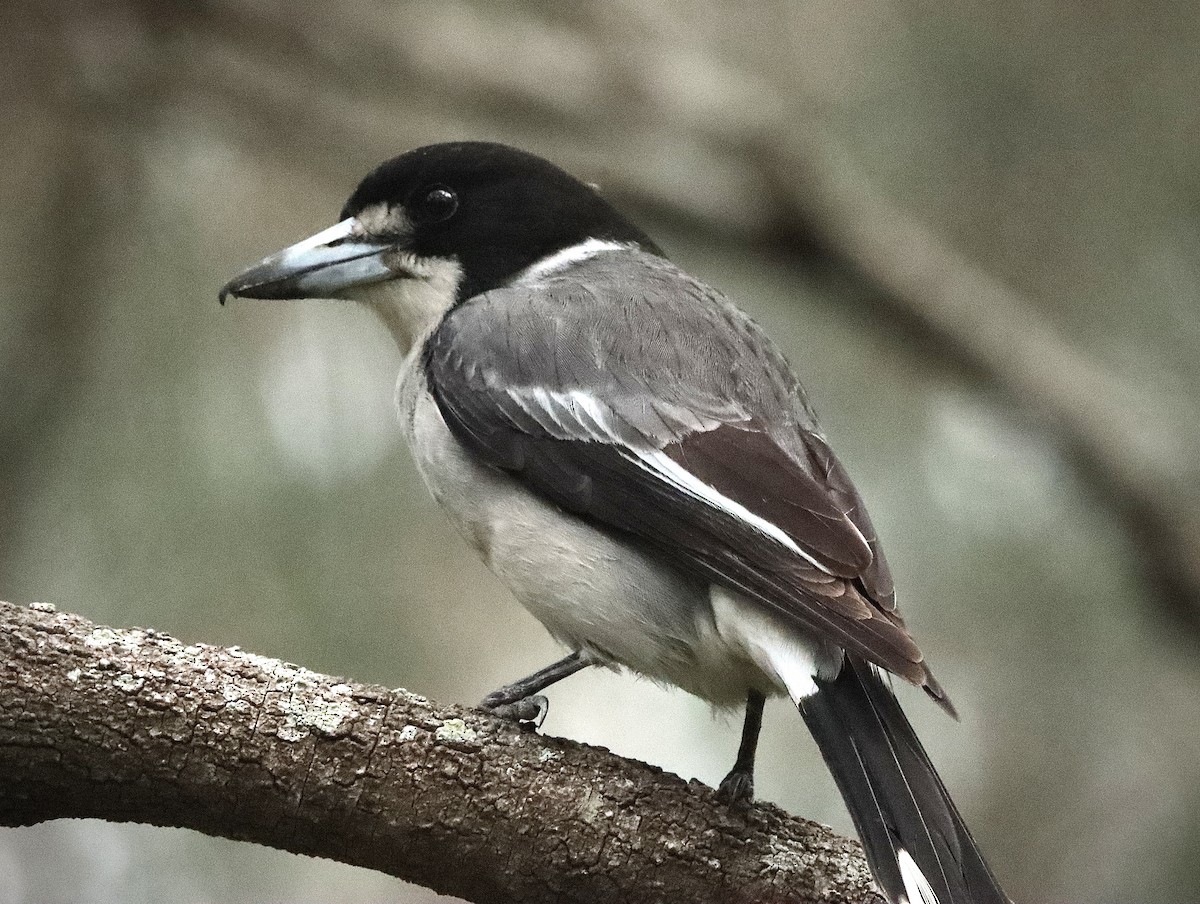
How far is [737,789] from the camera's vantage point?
256cm

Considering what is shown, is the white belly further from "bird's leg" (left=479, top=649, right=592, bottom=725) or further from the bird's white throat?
the bird's white throat

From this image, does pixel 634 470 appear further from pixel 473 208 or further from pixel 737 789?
pixel 473 208

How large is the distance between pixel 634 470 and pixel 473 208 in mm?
948

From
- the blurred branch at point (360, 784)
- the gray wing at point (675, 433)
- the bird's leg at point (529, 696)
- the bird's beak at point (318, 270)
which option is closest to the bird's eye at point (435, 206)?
the bird's beak at point (318, 270)

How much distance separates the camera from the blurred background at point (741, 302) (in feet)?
12.9

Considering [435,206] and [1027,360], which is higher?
[1027,360]

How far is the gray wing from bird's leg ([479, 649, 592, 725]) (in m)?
0.30

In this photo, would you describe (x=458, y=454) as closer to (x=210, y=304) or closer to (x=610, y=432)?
(x=610, y=432)

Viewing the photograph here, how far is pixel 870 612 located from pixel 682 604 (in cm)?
36

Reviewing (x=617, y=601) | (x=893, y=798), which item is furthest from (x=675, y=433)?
(x=893, y=798)

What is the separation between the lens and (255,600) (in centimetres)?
395

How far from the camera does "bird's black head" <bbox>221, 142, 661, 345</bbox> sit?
3.28 meters

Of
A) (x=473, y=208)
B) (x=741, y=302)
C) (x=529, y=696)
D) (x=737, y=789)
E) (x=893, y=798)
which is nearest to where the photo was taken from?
(x=893, y=798)

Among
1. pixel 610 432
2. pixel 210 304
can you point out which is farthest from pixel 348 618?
pixel 610 432
